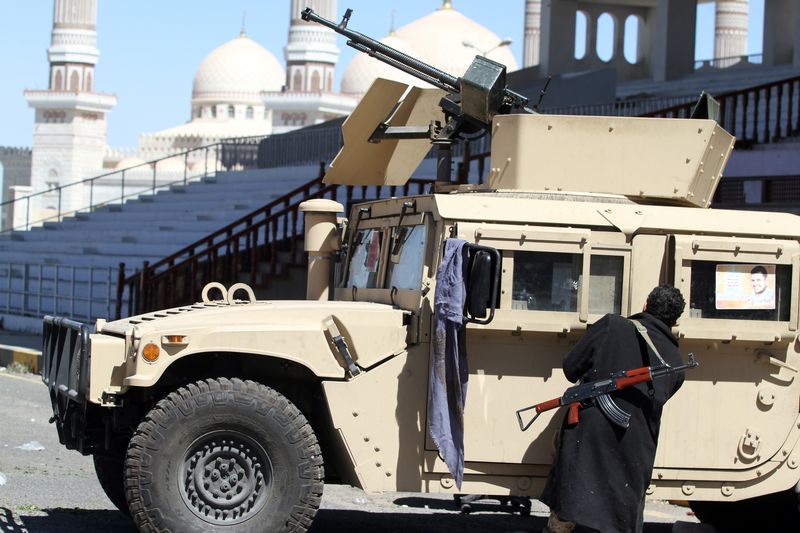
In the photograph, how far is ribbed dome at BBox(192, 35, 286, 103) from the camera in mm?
106625

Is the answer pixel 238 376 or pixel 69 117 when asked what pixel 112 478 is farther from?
pixel 69 117

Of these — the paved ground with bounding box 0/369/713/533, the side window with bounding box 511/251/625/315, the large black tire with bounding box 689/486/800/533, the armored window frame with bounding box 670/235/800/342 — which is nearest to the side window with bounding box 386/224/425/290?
the side window with bounding box 511/251/625/315

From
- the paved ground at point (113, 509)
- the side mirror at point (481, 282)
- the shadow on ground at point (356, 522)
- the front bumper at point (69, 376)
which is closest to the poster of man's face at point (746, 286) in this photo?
the side mirror at point (481, 282)

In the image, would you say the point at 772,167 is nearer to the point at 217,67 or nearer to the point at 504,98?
the point at 504,98

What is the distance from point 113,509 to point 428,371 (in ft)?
7.99

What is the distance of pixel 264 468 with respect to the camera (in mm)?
7016

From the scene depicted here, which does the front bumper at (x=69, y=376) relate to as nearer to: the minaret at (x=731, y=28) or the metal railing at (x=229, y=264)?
the metal railing at (x=229, y=264)

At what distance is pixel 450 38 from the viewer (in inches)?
3381

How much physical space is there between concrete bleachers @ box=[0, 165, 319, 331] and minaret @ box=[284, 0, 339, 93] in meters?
45.3

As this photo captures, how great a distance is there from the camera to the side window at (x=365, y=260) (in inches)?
324

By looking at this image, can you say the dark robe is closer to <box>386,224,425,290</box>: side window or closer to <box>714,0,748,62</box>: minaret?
<box>386,224,425,290</box>: side window

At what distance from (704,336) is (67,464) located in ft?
16.6

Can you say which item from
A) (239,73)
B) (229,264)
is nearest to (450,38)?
(239,73)

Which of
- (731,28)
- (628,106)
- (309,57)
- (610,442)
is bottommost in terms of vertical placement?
(610,442)
